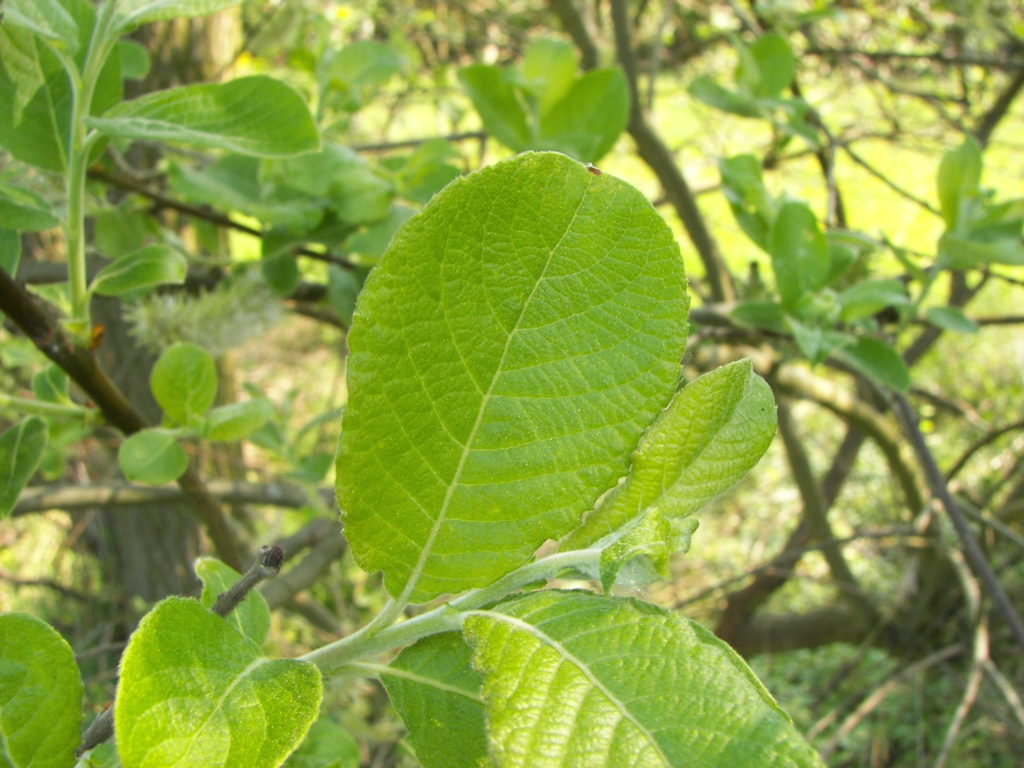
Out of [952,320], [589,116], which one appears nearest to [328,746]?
[589,116]

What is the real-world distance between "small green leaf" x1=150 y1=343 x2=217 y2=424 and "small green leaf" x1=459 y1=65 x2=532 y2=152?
19.0 inches

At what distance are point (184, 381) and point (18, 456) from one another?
→ 0.13 metres

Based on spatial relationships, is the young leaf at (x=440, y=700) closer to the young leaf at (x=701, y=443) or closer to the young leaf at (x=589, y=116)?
the young leaf at (x=701, y=443)

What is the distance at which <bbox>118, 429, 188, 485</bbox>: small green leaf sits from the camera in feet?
2.25

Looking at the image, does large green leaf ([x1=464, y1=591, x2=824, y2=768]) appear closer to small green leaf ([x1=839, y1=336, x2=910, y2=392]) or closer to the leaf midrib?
the leaf midrib

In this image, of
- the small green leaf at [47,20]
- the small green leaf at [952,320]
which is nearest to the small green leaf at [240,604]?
the small green leaf at [47,20]

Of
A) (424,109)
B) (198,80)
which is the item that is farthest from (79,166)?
(424,109)

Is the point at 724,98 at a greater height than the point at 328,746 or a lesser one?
greater

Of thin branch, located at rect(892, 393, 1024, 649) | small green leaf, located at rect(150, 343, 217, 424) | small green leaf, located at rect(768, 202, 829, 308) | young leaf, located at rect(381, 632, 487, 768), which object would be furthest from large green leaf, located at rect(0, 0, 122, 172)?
thin branch, located at rect(892, 393, 1024, 649)

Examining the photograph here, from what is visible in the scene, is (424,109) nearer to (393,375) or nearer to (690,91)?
Result: (690,91)

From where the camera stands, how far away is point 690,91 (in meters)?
1.30

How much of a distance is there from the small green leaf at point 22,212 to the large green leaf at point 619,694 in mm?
456

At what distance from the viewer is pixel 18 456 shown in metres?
0.67

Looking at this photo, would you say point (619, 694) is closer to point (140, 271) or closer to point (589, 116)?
point (140, 271)
